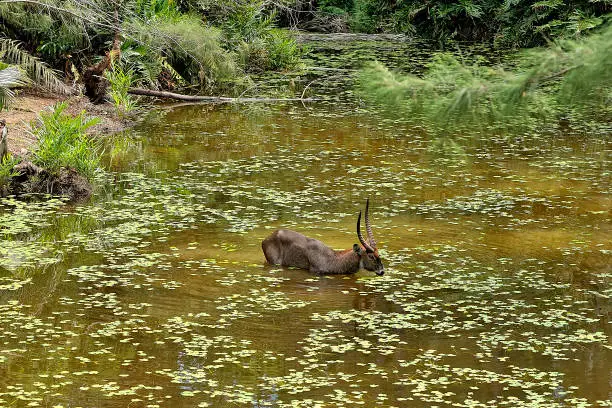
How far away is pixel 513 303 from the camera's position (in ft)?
31.0

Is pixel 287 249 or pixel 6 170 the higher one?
pixel 6 170

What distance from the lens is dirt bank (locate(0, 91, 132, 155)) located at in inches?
573

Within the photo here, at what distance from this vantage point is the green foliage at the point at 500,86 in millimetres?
5980

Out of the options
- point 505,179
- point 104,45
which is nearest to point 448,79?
point 505,179

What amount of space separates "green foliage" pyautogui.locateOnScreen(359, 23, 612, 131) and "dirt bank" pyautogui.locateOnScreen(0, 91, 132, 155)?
27.3 feet

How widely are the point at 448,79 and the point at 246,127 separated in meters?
11.1

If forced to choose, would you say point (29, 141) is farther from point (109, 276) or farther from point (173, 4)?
point (173, 4)

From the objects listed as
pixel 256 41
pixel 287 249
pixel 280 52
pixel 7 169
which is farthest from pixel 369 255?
pixel 280 52

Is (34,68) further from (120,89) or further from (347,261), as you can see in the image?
(347,261)

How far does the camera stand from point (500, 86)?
20.9ft

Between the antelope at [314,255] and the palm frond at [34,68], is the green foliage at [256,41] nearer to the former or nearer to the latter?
the palm frond at [34,68]

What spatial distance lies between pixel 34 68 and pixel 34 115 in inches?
89.9

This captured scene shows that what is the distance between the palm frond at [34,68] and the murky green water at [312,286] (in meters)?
2.93

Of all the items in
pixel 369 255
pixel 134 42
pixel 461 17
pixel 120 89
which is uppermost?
A: pixel 461 17
